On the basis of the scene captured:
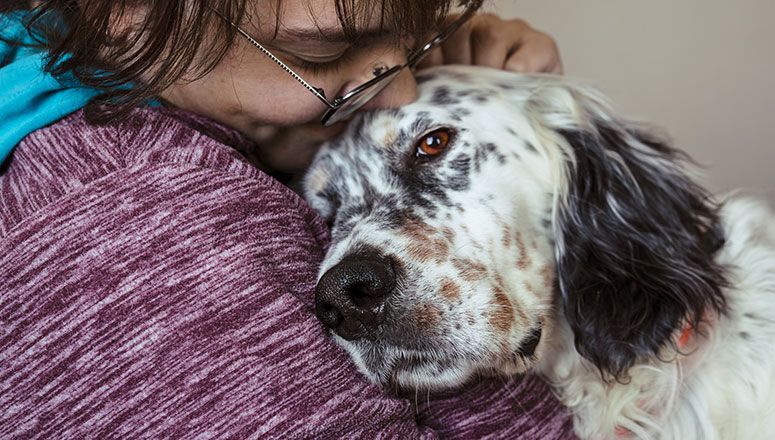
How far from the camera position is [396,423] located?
1122mm

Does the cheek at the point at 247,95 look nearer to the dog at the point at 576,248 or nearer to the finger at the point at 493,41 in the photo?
the dog at the point at 576,248

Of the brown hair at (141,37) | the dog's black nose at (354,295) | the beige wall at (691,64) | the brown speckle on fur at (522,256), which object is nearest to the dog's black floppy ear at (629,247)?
the brown speckle on fur at (522,256)

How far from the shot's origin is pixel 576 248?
4.95 ft

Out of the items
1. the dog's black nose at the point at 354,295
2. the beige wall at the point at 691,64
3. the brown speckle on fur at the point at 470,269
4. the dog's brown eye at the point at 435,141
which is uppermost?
the dog's brown eye at the point at 435,141

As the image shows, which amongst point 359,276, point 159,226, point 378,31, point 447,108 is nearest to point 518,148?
point 447,108

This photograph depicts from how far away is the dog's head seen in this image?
4.00 feet

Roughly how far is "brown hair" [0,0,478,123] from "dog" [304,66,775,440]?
38 centimetres

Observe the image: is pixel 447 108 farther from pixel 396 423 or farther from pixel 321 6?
pixel 396 423

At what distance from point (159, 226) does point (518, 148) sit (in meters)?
0.86

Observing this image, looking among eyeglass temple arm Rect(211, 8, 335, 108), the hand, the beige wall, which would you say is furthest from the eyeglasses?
the beige wall

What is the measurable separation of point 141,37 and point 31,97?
0.78ft

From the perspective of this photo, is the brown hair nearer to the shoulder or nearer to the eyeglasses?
the shoulder

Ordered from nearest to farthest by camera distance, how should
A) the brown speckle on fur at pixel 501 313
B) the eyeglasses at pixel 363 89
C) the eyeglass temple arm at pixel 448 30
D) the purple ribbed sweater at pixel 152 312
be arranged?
the purple ribbed sweater at pixel 152 312, the brown speckle on fur at pixel 501 313, the eyeglasses at pixel 363 89, the eyeglass temple arm at pixel 448 30

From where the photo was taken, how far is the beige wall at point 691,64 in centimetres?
313
